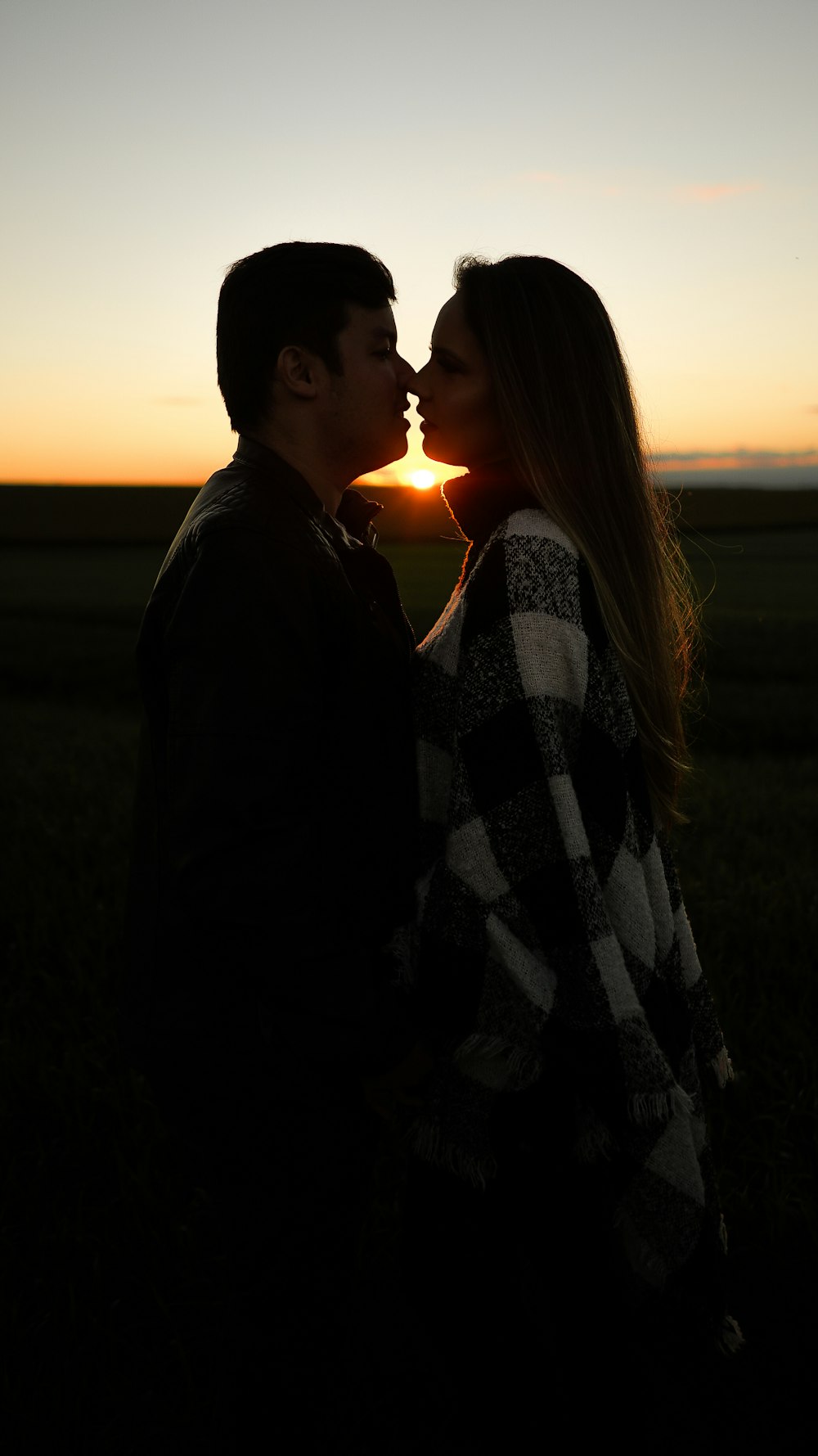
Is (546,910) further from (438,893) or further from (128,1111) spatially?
(128,1111)

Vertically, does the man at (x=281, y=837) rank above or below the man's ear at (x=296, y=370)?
below

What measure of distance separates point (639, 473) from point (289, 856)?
1087mm

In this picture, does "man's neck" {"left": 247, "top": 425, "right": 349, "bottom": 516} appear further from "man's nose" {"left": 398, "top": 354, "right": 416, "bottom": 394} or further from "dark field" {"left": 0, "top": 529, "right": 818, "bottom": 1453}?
"dark field" {"left": 0, "top": 529, "right": 818, "bottom": 1453}

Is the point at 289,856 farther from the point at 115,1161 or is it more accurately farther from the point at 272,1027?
the point at 115,1161

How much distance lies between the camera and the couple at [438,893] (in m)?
1.66

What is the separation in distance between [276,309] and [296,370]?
124mm

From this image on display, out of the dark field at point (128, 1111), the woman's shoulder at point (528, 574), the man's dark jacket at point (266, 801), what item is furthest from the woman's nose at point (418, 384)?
the dark field at point (128, 1111)

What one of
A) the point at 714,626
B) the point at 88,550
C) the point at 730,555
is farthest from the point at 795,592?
the point at 88,550

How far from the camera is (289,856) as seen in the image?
1.63m

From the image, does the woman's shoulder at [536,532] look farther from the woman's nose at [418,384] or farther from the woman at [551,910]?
the woman's nose at [418,384]

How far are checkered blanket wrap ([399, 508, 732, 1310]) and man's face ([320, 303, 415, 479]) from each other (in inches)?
19.1

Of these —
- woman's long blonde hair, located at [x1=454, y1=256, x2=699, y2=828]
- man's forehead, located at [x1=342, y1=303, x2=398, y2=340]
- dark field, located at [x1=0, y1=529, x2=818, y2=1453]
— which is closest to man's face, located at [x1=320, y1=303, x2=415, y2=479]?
man's forehead, located at [x1=342, y1=303, x2=398, y2=340]

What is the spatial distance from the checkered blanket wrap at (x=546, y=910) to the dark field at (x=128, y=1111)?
3.90 ft

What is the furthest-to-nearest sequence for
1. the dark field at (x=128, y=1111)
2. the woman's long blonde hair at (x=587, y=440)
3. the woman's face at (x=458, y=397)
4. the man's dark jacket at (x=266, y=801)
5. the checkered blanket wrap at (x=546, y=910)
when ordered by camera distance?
the dark field at (x=128, y=1111), the woman's face at (x=458, y=397), the woman's long blonde hair at (x=587, y=440), the checkered blanket wrap at (x=546, y=910), the man's dark jacket at (x=266, y=801)
